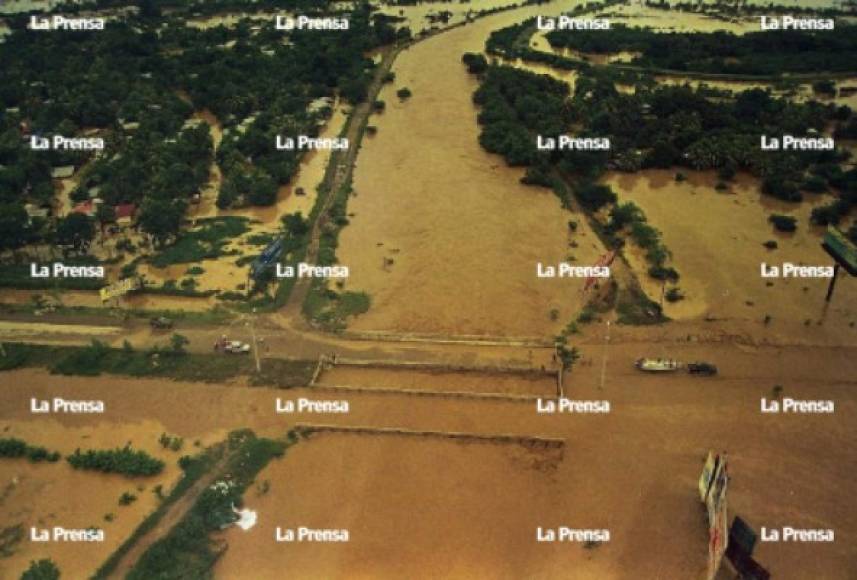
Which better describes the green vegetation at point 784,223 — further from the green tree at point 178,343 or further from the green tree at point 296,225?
the green tree at point 178,343

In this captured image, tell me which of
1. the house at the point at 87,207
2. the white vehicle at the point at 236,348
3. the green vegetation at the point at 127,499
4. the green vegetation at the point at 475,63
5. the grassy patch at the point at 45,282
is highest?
Answer: the green vegetation at the point at 475,63

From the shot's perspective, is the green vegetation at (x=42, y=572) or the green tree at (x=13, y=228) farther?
the green tree at (x=13, y=228)

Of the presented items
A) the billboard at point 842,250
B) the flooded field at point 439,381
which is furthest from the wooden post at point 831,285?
the flooded field at point 439,381

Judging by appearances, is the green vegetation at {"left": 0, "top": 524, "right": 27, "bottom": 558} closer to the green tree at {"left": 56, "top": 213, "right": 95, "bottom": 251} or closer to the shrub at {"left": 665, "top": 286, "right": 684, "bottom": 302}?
the green tree at {"left": 56, "top": 213, "right": 95, "bottom": 251}

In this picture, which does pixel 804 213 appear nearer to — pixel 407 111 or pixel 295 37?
pixel 407 111

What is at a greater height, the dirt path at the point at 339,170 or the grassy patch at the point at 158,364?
the dirt path at the point at 339,170

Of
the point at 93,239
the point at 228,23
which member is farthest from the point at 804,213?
the point at 228,23

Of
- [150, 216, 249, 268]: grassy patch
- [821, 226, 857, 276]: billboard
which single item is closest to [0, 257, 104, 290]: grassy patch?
[150, 216, 249, 268]: grassy patch
